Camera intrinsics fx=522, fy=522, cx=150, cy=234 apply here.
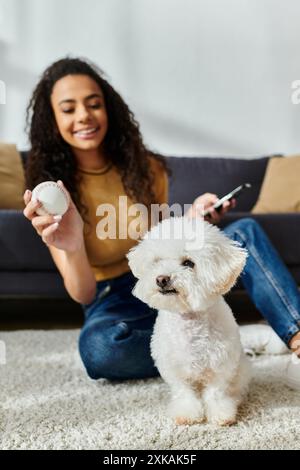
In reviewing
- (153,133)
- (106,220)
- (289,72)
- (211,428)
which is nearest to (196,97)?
(153,133)

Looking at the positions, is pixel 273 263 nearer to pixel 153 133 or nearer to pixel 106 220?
pixel 106 220

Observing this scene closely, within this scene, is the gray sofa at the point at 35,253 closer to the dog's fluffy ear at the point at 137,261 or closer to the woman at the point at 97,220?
the woman at the point at 97,220

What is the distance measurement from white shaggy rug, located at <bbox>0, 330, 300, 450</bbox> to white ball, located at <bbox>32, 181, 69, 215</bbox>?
0.44 metres

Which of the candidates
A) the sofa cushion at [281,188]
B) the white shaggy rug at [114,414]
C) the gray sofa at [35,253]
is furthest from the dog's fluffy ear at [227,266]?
the sofa cushion at [281,188]

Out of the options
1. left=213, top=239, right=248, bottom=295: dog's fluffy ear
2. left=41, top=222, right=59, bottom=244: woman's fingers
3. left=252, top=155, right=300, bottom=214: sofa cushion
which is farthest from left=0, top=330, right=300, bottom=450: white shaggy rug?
left=252, top=155, right=300, bottom=214: sofa cushion

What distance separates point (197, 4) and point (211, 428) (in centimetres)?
258

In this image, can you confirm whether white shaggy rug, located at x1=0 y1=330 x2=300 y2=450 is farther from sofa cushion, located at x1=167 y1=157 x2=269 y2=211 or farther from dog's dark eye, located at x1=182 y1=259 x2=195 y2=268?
sofa cushion, located at x1=167 y1=157 x2=269 y2=211

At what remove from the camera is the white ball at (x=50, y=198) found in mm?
1109

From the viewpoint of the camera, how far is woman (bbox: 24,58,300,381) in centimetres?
131

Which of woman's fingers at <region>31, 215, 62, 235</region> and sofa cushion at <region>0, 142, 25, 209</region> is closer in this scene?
woman's fingers at <region>31, 215, 62, 235</region>

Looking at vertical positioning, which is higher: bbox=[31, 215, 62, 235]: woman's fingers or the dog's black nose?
bbox=[31, 215, 62, 235]: woman's fingers

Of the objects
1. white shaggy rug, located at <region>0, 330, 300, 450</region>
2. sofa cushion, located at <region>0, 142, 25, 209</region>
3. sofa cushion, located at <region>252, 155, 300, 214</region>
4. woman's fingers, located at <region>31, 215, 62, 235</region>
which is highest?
woman's fingers, located at <region>31, 215, 62, 235</region>

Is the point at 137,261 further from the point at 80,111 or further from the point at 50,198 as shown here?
the point at 80,111

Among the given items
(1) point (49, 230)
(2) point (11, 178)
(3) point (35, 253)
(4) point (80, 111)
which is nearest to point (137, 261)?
(1) point (49, 230)
